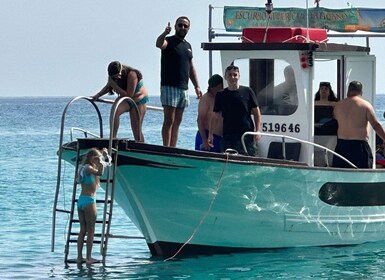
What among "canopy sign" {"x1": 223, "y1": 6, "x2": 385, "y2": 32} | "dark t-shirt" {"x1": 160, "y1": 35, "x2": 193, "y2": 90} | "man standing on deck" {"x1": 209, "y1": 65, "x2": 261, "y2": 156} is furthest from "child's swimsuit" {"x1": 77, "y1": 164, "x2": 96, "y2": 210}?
"canopy sign" {"x1": 223, "y1": 6, "x2": 385, "y2": 32}

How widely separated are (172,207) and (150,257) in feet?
5.10

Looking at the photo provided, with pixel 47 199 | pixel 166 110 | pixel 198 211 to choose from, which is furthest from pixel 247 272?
pixel 47 199

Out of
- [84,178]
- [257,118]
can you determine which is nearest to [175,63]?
[257,118]

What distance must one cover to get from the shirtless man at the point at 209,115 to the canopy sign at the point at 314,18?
400cm

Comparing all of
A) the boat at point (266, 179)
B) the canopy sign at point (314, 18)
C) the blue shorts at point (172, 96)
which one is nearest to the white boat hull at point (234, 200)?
the boat at point (266, 179)

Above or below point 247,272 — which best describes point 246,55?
above

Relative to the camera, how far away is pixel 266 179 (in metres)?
15.3

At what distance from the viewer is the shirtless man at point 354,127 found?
16094 mm

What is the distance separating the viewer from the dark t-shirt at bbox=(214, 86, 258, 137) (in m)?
15.5

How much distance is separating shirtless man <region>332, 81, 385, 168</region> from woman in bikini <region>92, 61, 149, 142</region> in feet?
8.19

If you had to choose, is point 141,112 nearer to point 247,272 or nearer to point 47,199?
point 247,272

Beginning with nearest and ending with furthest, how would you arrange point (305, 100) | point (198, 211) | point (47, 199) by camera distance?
point (198, 211) → point (305, 100) → point (47, 199)

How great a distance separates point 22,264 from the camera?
55.2ft

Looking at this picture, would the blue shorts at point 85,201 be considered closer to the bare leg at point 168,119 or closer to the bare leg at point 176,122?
the bare leg at point 168,119
